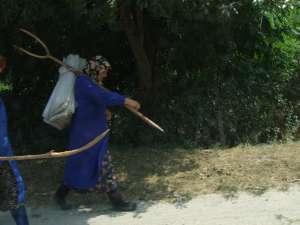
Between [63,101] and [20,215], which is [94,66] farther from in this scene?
[20,215]

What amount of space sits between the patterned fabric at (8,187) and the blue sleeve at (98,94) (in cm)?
105

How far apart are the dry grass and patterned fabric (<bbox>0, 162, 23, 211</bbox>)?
4.56ft

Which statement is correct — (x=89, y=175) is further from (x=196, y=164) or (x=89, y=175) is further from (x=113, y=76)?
(x=113, y=76)

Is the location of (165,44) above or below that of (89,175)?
above

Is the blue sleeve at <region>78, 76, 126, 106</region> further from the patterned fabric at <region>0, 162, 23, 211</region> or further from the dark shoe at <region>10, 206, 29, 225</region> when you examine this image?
the dark shoe at <region>10, 206, 29, 225</region>

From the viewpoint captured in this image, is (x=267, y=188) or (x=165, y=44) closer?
(x=267, y=188)

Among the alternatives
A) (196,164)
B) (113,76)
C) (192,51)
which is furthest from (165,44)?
(196,164)

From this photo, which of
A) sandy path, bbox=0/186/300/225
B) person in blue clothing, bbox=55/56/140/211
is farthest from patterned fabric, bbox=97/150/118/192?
sandy path, bbox=0/186/300/225

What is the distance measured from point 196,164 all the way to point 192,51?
88.2 inches

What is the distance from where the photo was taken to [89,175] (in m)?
5.59

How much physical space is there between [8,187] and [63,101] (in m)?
1.07

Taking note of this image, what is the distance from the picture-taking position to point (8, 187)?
15.6 ft

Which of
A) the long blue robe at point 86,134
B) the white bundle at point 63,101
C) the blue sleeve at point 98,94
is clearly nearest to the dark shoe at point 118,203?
the long blue robe at point 86,134

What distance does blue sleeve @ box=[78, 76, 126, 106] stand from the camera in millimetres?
5215
